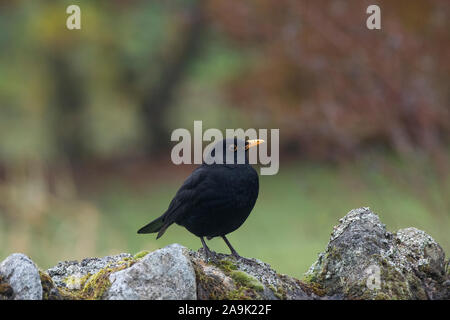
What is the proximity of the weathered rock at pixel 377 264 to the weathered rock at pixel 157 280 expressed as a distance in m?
0.82

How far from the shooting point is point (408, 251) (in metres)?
3.58

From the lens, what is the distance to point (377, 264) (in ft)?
10.9

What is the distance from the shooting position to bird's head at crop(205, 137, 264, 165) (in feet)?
13.5

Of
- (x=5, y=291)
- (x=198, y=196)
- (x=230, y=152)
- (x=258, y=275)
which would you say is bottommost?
(x=258, y=275)

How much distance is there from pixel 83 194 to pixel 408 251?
14293 mm

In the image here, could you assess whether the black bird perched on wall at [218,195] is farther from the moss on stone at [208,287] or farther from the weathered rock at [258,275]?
the moss on stone at [208,287]

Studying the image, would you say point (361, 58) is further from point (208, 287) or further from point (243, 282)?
point (208, 287)

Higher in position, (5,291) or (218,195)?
(218,195)

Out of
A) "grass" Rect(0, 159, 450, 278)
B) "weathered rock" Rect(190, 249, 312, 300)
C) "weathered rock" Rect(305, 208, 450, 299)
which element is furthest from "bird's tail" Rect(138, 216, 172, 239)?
"grass" Rect(0, 159, 450, 278)

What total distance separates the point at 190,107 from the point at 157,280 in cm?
1949

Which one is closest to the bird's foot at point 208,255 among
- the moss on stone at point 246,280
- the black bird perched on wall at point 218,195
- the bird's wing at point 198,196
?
the black bird perched on wall at point 218,195

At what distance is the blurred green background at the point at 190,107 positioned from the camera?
8.62 metres

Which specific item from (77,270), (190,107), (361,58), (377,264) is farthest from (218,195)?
(190,107)
